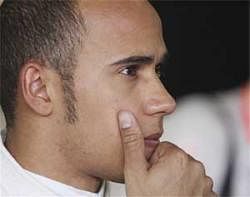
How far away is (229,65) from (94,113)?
34.3 inches

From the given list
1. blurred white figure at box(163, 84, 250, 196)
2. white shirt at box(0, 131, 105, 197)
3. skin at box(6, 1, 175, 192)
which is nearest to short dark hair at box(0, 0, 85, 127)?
skin at box(6, 1, 175, 192)

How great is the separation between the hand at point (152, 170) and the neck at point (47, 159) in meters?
0.14

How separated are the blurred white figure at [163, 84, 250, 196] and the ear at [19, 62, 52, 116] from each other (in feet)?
2.26

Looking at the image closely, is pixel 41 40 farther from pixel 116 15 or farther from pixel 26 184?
pixel 26 184

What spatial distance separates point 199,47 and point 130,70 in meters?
0.76

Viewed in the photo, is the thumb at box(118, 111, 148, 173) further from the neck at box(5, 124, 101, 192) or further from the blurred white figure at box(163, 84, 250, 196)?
the blurred white figure at box(163, 84, 250, 196)

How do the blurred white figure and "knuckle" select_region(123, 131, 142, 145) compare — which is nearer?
"knuckle" select_region(123, 131, 142, 145)

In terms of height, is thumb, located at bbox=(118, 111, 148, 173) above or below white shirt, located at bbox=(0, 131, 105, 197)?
above

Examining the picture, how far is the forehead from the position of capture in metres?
1.37

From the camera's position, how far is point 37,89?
138 cm

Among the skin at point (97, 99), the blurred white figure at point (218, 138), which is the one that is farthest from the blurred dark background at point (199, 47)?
the skin at point (97, 99)

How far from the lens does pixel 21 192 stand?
138 centimetres

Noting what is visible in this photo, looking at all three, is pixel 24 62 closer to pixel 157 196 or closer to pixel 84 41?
pixel 84 41

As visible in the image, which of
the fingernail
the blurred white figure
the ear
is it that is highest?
the ear
